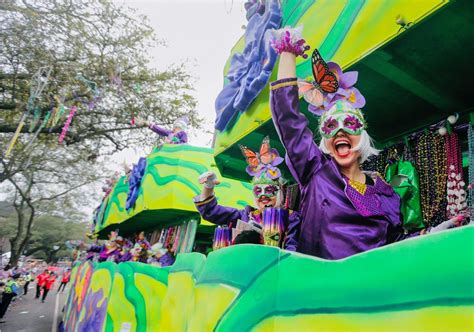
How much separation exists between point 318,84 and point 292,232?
80 centimetres

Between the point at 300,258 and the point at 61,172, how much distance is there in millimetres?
17610

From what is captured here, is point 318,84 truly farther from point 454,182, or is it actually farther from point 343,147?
point 454,182

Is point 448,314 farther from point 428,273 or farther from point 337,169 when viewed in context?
point 337,169

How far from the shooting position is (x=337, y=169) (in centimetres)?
174

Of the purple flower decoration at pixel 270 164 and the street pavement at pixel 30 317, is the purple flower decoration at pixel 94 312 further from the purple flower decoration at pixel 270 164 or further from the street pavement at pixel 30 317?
the street pavement at pixel 30 317

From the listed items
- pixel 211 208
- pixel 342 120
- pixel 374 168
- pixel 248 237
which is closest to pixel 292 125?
pixel 342 120

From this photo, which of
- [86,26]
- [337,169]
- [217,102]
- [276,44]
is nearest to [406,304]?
[337,169]

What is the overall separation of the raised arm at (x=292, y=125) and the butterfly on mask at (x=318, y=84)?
9 cm

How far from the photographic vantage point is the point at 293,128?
171cm

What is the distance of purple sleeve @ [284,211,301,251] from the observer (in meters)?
1.99

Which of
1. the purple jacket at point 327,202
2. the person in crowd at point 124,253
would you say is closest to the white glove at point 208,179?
the purple jacket at point 327,202

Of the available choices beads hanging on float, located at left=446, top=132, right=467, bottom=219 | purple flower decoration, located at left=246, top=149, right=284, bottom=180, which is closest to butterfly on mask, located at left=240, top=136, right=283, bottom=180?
purple flower decoration, located at left=246, top=149, right=284, bottom=180

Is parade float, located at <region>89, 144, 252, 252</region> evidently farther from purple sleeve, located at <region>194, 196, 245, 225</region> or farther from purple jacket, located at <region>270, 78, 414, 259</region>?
purple jacket, located at <region>270, 78, 414, 259</region>

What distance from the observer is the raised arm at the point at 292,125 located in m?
1.71
